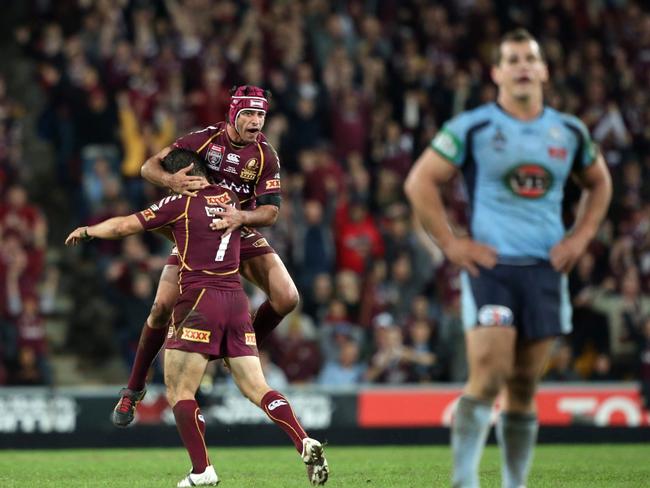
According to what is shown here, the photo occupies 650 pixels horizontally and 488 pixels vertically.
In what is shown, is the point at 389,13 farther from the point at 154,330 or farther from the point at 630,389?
the point at 154,330

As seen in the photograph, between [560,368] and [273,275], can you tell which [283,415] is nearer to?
[273,275]

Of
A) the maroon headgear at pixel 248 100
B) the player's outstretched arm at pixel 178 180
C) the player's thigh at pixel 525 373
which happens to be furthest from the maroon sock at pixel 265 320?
the player's thigh at pixel 525 373

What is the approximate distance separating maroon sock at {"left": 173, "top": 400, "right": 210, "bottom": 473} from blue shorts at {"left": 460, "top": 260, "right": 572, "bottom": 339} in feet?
8.20

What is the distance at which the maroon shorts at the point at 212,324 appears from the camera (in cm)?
848

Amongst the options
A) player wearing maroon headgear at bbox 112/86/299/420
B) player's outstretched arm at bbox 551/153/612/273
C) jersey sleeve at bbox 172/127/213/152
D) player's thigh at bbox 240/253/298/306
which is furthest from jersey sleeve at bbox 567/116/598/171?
player's thigh at bbox 240/253/298/306

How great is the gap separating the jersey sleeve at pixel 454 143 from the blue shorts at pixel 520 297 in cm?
55

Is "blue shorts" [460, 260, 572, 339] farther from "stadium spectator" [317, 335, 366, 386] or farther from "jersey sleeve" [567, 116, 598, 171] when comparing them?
"stadium spectator" [317, 335, 366, 386]

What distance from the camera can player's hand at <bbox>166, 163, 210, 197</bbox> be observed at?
8.78m

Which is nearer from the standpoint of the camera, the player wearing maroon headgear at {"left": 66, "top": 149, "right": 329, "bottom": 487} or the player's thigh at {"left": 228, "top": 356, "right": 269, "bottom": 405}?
the player wearing maroon headgear at {"left": 66, "top": 149, "right": 329, "bottom": 487}

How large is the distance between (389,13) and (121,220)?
1310cm

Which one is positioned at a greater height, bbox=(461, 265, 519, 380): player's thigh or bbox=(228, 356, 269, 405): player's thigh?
bbox=(461, 265, 519, 380): player's thigh

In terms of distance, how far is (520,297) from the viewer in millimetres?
6398

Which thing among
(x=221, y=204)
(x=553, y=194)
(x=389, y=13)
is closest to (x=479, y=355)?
(x=553, y=194)

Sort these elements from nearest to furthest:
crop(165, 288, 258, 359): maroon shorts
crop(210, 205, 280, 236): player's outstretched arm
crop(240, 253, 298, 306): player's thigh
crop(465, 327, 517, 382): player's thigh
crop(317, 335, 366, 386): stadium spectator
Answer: crop(465, 327, 517, 382): player's thigh, crop(165, 288, 258, 359): maroon shorts, crop(210, 205, 280, 236): player's outstretched arm, crop(240, 253, 298, 306): player's thigh, crop(317, 335, 366, 386): stadium spectator
